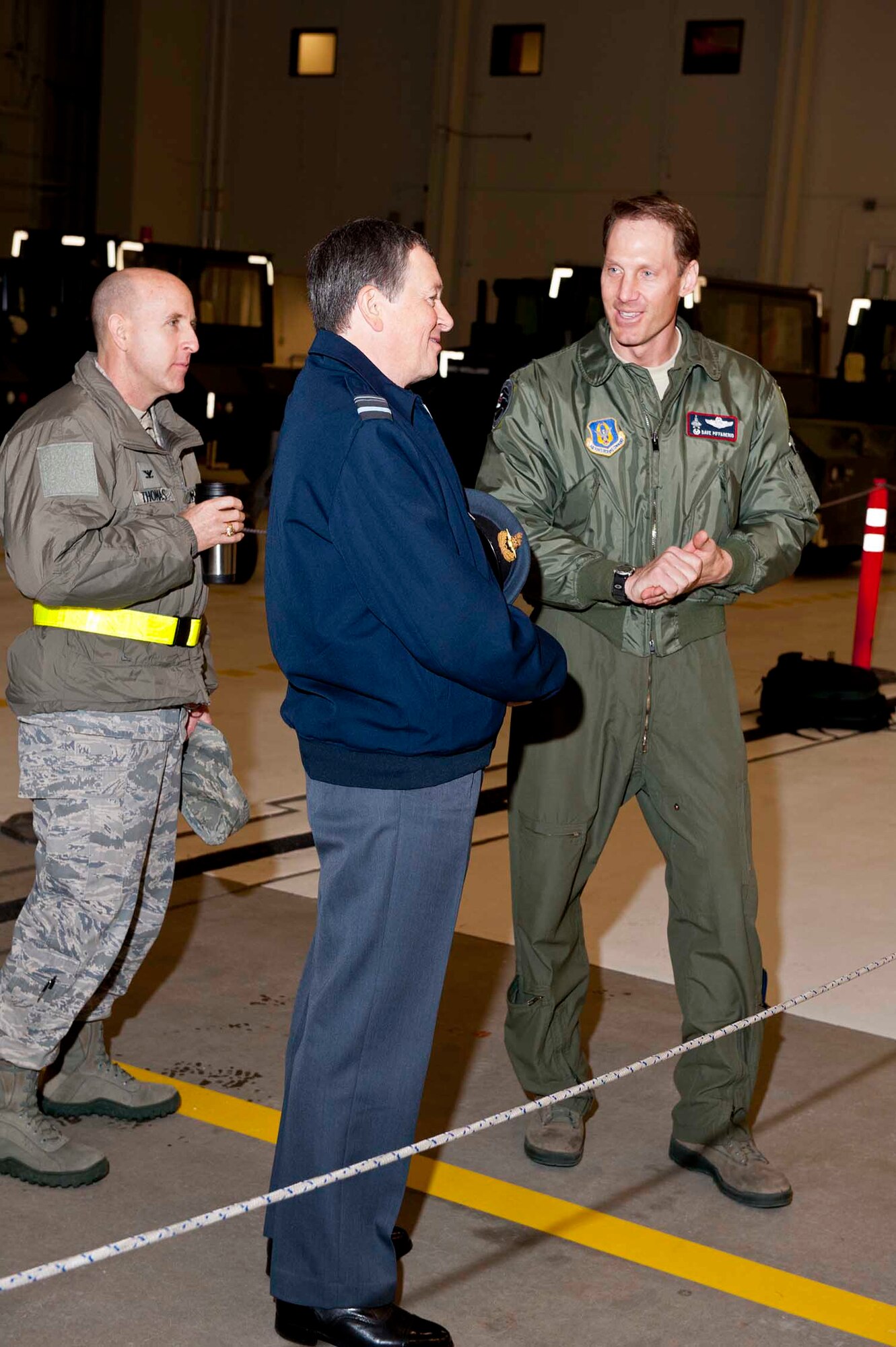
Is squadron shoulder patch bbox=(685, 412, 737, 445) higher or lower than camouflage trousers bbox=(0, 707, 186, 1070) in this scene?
higher

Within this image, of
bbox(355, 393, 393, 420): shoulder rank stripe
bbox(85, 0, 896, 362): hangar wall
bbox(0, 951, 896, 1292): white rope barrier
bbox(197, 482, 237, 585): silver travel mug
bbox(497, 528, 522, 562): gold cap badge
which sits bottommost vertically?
bbox(0, 951, 896, 1292): white rope barrier

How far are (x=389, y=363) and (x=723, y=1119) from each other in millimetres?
1626

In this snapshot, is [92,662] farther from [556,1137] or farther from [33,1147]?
[556,1137]

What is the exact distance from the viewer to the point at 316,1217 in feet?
7.75

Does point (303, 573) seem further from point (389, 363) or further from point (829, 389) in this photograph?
point (829, 389)

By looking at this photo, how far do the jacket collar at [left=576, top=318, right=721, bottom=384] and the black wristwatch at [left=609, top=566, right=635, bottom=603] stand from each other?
0.39 m

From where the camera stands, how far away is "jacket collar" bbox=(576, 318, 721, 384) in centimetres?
304

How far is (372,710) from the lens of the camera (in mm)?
2277

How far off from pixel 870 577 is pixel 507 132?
497 inches

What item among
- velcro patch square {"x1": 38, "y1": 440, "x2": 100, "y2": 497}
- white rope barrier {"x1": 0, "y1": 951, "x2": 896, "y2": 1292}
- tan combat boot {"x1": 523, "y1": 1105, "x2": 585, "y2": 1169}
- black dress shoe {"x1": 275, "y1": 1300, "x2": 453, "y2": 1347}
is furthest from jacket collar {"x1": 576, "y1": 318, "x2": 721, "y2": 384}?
black dress shoe {"x1": 275, "y1": 1300, "x2": 453, "y2": 1347}

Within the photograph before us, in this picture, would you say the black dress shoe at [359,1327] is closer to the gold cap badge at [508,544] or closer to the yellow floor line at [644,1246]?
the yellow floor line at [644,1246]

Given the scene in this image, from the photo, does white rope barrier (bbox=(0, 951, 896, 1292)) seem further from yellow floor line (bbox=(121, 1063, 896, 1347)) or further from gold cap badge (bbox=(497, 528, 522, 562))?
gold cap badge (bbox=(497, 528, 522, 562))

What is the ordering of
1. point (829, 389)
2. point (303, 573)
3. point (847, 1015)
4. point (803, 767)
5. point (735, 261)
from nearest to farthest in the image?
1. point (303, 573)
2. point (847, 1015)
3. point (803, 767)
4. point (829, 389)
5. point (735, 261)

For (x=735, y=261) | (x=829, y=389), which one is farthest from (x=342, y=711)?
(x=735, y=261)
